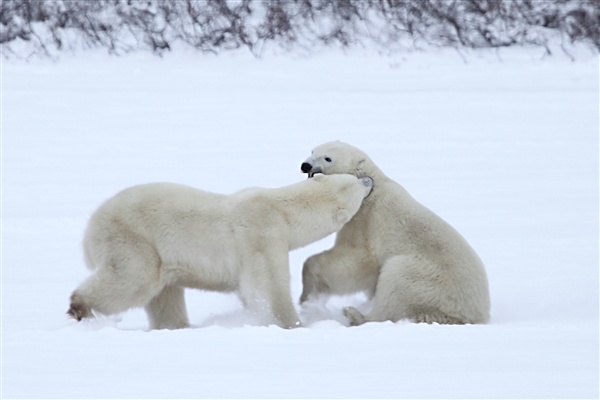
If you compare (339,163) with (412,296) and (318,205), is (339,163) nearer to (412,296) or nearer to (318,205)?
(318,205)

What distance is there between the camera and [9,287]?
5.98 m

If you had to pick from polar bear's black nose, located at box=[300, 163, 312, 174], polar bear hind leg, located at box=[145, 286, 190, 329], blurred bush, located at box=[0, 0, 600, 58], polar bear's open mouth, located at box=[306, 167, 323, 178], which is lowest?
polar bear hind leg, located at box=[145, 286, 190, 329]

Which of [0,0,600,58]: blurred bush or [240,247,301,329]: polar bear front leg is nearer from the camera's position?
[240,247,301,329]: polar bear front leg

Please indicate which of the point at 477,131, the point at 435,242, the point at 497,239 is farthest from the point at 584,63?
the point at 435,242

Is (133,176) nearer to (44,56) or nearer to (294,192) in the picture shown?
(294,192)

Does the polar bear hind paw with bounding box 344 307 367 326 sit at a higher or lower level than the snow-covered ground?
lower

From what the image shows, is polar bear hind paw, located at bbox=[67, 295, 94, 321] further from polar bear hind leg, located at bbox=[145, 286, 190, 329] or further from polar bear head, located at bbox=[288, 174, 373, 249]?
polar bear head, located at bbox=[288, 174, 373, 249]

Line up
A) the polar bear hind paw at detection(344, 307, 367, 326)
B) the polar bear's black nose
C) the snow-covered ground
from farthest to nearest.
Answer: the polar bear's black nose < the polar bear hind paw at detection(344, 307, 367, 326) < the snow-covered ground

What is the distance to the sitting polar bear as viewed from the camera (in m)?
5.14

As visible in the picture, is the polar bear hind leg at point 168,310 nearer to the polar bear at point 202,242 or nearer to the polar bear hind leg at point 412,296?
the polar bear at point 202,242

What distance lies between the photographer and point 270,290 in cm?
498

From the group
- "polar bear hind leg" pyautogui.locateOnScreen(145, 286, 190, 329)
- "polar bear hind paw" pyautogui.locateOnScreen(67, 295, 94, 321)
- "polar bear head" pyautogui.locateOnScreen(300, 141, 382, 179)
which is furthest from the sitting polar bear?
"polar bear hind paw" pyautogui.locateOnScreen(67, 295, 94, 321)

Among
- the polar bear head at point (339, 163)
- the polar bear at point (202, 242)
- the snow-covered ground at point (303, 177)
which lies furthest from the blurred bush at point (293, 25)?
the polar bear at point (202, 242)

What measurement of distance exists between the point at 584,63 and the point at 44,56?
646cm
